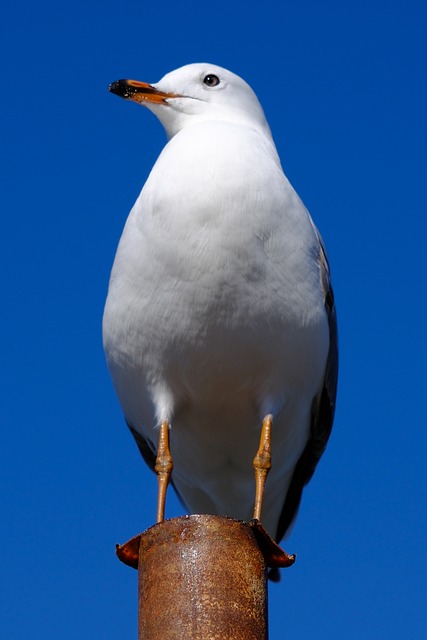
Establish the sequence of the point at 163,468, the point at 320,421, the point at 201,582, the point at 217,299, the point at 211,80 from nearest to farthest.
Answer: the point at 201,582 < the point at 217,299 < the point at 163,468 < the point at 320,421 < the point at 211,80

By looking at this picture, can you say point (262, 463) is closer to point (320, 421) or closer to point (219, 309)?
point (219, 309)

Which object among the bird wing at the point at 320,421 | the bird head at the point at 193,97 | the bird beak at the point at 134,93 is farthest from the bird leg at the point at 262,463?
the bird beak at the point at 134,93

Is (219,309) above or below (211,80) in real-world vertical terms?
below

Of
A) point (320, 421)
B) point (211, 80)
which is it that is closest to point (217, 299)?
point (320, 421)

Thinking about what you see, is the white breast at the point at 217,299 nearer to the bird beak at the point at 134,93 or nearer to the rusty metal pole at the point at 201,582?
the bird beak at the point at 134,93

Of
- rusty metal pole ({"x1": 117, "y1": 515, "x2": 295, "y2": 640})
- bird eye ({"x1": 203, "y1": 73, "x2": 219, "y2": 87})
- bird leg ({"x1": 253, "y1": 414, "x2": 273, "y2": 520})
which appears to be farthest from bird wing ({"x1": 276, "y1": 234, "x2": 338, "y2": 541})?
rusty metal pole ({"x1": 117, "y1": 515, "x2": 295, "y2": 640})

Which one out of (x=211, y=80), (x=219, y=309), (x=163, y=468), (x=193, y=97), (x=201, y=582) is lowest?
(x=201, y=582)

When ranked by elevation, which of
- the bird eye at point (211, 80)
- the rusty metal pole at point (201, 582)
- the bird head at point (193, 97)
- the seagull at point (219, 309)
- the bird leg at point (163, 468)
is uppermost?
the bird eye at point (211, 80)
